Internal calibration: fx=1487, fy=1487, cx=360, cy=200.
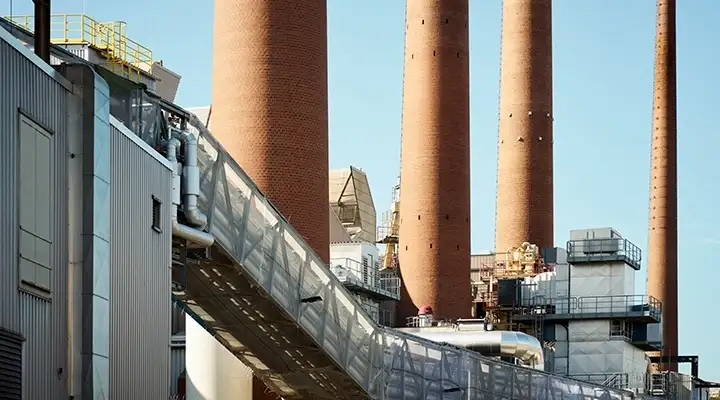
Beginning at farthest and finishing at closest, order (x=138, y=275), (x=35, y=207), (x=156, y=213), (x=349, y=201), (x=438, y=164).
Answer: (x=349, y=201)
(x=438, y=164)
(x=156, y=213)
(x=138, y=275)
(x=35, y=207)

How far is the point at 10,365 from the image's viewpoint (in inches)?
673

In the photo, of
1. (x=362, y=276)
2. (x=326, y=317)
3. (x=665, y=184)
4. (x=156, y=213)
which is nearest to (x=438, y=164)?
(x=362, y=276)

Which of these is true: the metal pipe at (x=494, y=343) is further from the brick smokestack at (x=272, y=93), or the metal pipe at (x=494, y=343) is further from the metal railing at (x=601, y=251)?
the metal railing at (x=601, y=251)

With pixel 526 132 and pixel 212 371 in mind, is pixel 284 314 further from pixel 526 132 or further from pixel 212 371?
pixel 526 132

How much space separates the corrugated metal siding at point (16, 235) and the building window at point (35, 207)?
14cm

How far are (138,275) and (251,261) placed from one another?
515 cm

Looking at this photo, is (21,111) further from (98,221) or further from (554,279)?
(554,279)

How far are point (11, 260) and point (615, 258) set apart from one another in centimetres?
4457

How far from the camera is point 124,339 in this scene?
68.2ft

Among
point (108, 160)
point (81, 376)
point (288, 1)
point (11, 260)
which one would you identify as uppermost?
point (288, 1)

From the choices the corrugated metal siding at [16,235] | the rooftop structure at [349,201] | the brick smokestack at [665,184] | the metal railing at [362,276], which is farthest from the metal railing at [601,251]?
the corrugated metal siding at [16,235]

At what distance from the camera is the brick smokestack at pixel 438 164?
198ft

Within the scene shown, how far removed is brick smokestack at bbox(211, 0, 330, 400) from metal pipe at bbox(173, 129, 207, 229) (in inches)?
633

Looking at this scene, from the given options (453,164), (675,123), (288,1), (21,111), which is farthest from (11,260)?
(675,123)
